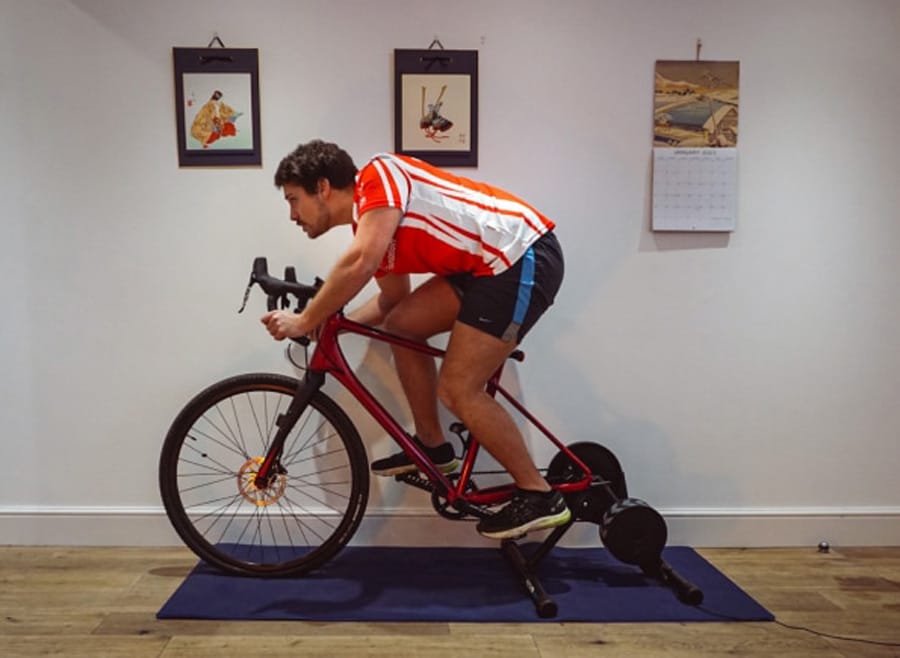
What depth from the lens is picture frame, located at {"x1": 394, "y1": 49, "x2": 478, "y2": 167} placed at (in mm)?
2252

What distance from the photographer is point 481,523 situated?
2020 millimetres

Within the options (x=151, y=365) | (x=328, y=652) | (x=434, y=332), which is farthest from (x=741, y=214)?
(x=151, y=365)

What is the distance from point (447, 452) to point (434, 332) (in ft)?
Answer: 1.26

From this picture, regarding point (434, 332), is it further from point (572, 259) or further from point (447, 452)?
point (572, 259)

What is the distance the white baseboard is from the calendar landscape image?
1.29 m

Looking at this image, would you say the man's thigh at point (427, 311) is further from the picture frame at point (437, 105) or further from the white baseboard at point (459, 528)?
the white baseboard at point (459, 528)

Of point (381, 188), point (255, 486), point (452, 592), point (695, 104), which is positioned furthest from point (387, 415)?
point (695, 104)

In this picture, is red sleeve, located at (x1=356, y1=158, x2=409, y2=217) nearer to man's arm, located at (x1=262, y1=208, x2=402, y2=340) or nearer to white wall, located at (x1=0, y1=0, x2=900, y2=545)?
man's arm, located at (x1=262, y1=208, x2=402, y2=340)

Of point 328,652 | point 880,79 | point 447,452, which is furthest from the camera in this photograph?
point 880,79

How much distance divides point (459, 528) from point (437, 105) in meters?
1.44

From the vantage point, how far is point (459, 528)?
239 centimetres

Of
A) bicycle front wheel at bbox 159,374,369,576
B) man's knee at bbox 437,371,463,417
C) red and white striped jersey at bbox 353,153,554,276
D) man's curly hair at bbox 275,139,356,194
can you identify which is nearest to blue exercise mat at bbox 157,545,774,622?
bicycle front wheel at bbox 159,374,369,576

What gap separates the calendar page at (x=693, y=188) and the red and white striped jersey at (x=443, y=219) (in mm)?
A: 572

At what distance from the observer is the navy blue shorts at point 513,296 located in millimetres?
1942
